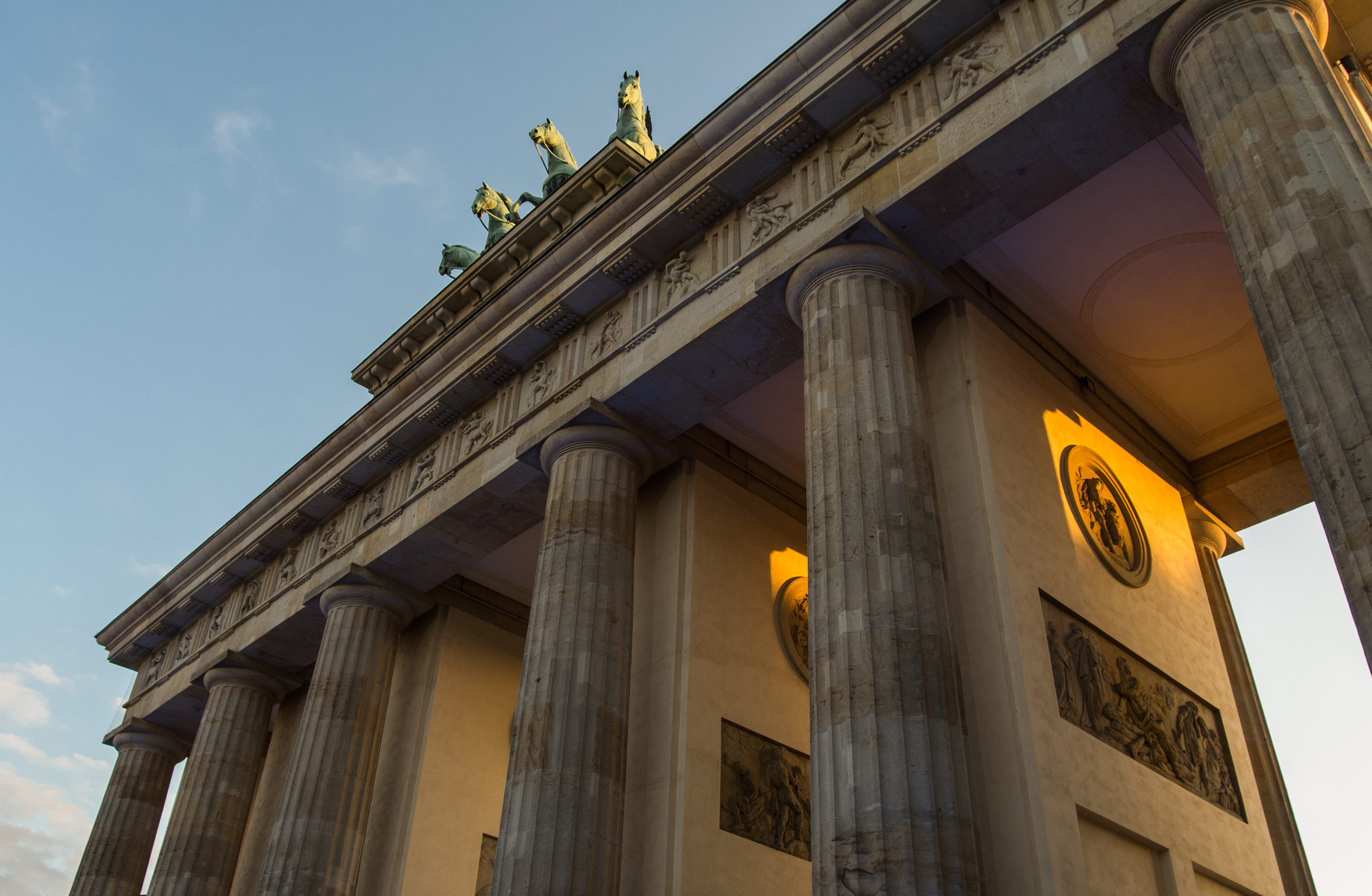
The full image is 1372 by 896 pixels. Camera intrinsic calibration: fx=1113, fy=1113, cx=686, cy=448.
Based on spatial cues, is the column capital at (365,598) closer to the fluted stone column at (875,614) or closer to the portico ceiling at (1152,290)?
the fluted stone column at (875,614)

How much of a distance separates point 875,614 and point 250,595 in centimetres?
1509

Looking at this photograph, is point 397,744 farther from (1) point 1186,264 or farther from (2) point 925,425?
(1) point 1186,264

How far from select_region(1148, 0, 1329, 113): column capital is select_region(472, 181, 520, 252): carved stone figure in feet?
55.1

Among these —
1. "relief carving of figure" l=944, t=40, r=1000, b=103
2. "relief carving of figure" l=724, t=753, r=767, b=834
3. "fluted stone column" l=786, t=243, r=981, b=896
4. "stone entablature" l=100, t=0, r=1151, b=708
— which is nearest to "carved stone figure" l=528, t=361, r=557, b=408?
"stone entablature" l=100, t=0, r=1151, b=708

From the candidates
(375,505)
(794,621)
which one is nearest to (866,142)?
(794,621)

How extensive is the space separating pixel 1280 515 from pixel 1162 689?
17.6 feet

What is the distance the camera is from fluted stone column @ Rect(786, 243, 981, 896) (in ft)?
27.7

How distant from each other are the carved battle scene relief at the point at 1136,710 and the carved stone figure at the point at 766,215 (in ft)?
16.9

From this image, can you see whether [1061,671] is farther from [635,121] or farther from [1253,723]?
[635,121]

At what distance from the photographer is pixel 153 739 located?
22.8 metres

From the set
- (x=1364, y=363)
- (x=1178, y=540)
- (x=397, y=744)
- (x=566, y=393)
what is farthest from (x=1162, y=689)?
(x=397, y=744)

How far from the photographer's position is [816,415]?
36.1ft

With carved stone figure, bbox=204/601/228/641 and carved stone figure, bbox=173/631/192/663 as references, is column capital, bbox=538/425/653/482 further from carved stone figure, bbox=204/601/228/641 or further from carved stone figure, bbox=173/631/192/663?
carved stone figure, bbox=173/631/192/663

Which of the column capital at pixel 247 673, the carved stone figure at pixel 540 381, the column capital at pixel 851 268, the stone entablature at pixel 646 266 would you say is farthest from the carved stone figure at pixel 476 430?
the column capital at pixel 247 673
